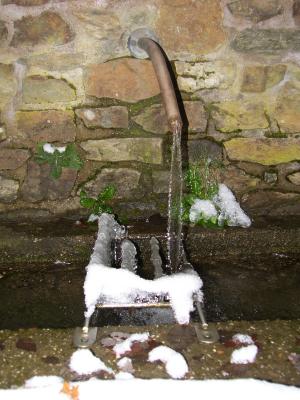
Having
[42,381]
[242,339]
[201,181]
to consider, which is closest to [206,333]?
[242,339]

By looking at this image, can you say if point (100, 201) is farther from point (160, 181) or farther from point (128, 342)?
point (128, 342)

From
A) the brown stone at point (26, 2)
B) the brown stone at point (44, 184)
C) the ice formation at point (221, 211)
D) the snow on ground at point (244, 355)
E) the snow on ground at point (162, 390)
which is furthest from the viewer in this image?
the brown stone at point (44, 184)

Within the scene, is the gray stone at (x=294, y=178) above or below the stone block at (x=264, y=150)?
below

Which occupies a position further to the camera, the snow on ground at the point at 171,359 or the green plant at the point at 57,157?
the green plant at the point at 57,157

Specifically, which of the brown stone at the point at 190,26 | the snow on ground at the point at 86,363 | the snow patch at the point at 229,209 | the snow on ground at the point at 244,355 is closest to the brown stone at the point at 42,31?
the brown stone at the point at 190,26

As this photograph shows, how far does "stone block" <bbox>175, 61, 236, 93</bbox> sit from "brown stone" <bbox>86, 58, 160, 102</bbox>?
17 centimetres

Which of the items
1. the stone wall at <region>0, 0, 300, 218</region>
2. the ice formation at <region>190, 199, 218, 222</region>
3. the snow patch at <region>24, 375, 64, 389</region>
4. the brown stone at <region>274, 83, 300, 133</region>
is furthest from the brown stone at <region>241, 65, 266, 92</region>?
the snow patch at <region>24, 375, 64, 389</region>

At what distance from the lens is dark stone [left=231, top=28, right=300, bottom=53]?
2.19m

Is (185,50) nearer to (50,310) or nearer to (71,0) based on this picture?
(71,0)

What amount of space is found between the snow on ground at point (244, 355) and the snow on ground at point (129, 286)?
0.93 feet

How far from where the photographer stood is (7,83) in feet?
7.44

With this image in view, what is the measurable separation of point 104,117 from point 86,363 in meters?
1.52

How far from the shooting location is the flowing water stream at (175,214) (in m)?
2.18

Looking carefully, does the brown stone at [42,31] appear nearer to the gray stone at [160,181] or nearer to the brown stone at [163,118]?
the brown stone at [163,118]
